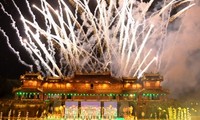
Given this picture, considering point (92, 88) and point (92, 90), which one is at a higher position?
point (92, 88)

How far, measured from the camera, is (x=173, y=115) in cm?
4547

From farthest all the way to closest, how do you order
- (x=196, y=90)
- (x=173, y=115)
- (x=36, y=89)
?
(x=196, y=90), (x=36, y=89), (x=173, y=115)

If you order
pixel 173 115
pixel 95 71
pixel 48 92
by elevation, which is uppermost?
pixel 95 71

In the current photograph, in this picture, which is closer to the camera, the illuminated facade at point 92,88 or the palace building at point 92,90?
the palace building at point 92,90

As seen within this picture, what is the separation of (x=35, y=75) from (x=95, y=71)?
32.3 feet

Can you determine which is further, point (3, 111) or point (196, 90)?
point (196, 90)

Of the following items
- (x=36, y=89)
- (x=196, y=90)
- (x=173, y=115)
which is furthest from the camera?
(x=196, y=90)

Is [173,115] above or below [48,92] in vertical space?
below

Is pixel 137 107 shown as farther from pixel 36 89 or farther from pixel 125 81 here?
pixel 36 89

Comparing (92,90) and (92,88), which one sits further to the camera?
(92,88)

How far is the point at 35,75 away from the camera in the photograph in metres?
50.9

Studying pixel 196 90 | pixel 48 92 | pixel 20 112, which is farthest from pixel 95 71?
pixel 196 90

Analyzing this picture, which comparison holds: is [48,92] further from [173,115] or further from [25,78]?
[173,115]

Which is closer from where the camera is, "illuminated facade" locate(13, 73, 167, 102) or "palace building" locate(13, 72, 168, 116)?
"palace building" locate(13, 72, 168, 116)
